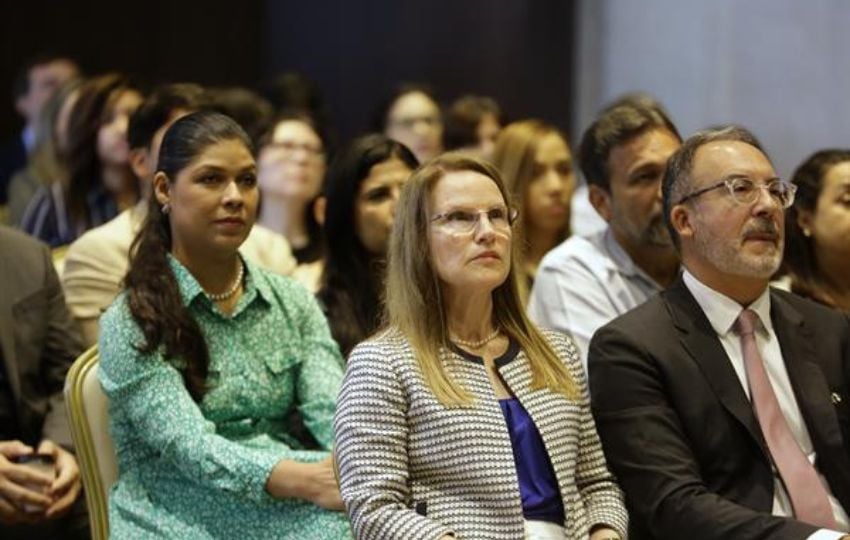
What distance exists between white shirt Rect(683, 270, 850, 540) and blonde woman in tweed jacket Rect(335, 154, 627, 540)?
0.32m

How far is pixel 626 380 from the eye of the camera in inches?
130

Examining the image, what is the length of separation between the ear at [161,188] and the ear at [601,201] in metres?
1.24

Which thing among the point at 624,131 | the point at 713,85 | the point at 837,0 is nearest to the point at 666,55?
the point at 713,85

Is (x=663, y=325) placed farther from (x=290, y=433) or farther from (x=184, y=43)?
(x=184, y=43)

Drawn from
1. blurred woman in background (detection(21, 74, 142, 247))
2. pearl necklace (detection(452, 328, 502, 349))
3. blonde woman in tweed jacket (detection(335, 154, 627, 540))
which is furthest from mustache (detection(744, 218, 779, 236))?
blurred woman in background (detection(21, 74, 142, 247))

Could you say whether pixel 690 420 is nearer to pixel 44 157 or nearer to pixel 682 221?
pixel 682 221

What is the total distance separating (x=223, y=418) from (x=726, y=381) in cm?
106

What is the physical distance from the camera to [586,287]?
13.5 ft

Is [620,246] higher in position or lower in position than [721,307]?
lower

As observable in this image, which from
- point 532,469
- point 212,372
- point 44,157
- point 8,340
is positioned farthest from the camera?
point 44,157

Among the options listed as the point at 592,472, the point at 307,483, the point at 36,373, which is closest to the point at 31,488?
the point at 36,373

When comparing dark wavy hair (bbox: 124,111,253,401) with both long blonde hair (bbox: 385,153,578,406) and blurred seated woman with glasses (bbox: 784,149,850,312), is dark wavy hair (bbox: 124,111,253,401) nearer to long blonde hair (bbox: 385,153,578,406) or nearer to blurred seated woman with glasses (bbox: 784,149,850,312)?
long blonde hair (bbox: 385,153,578,406)

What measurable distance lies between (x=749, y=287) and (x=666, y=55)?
3224 millimetres

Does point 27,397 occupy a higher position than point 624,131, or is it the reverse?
point 624,131
